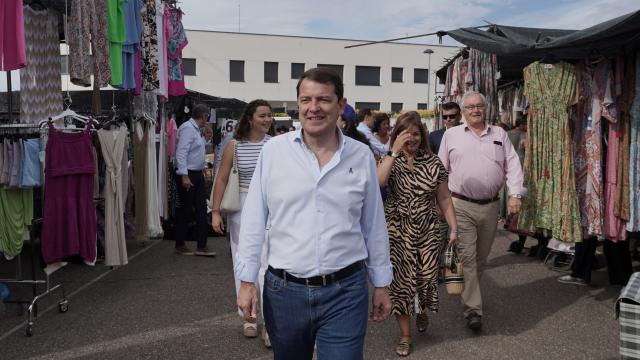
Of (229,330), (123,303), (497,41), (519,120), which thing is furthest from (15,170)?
(519,120)

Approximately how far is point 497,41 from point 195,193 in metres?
4.67

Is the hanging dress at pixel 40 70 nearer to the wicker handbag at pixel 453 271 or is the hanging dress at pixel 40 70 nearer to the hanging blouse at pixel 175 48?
the hanging blouse at pixel 175 48

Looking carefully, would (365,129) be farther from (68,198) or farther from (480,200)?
(68,198)

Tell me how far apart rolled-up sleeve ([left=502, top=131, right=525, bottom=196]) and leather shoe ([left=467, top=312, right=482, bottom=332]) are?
1.09 m

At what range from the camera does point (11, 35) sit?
475 cm

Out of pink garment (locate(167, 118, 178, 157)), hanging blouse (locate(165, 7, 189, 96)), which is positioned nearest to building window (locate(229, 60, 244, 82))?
pink garment (locate(167, 118, 178, 157))

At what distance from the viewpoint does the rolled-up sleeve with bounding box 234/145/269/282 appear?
2455 mm

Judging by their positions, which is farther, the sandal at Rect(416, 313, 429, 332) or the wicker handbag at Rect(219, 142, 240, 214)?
the sandal at Rect(416, 313, 429, 332)

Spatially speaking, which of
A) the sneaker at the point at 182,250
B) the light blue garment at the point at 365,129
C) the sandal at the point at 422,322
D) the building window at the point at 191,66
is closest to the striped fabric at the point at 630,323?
the sandal at the point at 422,322

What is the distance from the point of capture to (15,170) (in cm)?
484

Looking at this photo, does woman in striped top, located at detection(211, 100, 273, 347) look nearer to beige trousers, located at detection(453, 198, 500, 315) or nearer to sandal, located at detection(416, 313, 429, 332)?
sandal, located at detection(416, 313, 429, 332)

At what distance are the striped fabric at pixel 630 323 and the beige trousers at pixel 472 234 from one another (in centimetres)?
166

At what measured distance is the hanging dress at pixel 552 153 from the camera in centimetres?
538

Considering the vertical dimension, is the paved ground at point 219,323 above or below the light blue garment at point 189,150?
below
